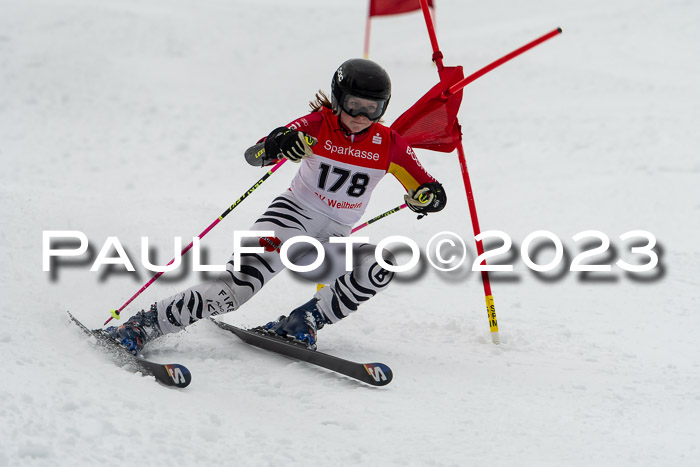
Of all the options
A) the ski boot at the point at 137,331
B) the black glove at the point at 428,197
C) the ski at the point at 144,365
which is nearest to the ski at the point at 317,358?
the ski boot at the point at 137,331

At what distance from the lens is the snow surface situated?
299cm

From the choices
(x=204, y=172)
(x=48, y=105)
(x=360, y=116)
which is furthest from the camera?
(x=48, y=105)

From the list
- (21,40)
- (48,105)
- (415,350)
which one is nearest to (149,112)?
(48,105)

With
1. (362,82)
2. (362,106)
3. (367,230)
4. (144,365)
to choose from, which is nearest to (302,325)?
(144,365)

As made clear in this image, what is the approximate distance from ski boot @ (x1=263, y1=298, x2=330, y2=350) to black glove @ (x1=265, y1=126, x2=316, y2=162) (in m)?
1.01

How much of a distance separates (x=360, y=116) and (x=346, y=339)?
1.54 meters

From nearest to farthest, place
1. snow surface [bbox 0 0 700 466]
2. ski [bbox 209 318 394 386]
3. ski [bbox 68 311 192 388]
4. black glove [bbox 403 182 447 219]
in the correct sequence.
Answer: snow surface [bbox 0 0 700 466]
ski [bbox 68 311 192 388]
ski [bbox 209 318 394 386]
black glove [bbox 403 182 447 219]

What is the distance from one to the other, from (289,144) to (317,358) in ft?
3.95

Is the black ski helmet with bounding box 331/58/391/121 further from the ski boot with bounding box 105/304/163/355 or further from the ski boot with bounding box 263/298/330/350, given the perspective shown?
the ski boot with bounding box 105/304/163/355

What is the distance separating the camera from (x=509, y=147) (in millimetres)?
10102

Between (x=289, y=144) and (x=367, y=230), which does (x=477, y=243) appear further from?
(x=367, y=230)

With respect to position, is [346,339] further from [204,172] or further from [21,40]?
[21,40]

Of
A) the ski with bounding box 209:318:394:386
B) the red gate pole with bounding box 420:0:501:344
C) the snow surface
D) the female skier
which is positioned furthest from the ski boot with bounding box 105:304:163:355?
the red gate pole with bounding box 420:0:501:344

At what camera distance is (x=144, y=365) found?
3.48m
